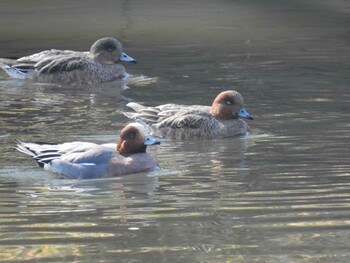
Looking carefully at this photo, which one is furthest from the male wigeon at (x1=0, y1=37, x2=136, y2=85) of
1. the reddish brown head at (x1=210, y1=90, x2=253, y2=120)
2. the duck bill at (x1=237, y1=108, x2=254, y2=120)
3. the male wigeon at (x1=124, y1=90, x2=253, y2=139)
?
the duck bill at (x1=237, y1=108, x2=254, y2=120)

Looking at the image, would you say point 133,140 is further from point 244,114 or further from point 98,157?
point 244,114

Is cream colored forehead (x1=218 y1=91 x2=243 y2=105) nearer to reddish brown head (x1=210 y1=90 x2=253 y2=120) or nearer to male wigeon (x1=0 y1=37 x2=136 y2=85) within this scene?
reddish brown head (x1=210 y1=90 x2=253 y2=120)

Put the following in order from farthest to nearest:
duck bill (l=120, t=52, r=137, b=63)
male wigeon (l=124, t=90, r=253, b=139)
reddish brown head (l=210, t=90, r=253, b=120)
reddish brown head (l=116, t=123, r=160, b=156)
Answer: duck bill (l=120, t=52, r=137, b=63) → reddish brown head (l=210, t=90, r=253, b=120) → male wigeon (l=124, t=90, r=253, b=139) → reddish brown head (l=116, t=123, r=160, b=156)

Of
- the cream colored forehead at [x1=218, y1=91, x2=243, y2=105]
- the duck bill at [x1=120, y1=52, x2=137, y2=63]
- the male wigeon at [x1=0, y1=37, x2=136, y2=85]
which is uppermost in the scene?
the cream colored forehead at [x1=218, y1=91, x2=243, y2=105]

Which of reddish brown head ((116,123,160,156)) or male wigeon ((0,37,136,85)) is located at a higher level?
reddish brown head ((116,123,160,156))

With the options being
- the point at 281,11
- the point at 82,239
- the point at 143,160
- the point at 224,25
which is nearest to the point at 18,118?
the point at 143,160

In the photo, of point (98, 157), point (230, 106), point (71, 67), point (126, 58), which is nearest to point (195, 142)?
point (230, 106)

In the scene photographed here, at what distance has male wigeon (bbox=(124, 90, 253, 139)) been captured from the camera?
40.7ft

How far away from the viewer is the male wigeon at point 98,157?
10.2m

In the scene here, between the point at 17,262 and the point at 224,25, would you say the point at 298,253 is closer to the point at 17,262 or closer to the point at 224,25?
the point at 17,262

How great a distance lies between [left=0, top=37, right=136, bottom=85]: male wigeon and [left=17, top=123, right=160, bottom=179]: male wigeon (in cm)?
604

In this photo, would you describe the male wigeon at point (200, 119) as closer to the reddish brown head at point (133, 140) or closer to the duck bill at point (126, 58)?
the reddish brown head at point (133, 140)

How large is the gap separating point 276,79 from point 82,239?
28.5 feet

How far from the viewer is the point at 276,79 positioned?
1564 cm
